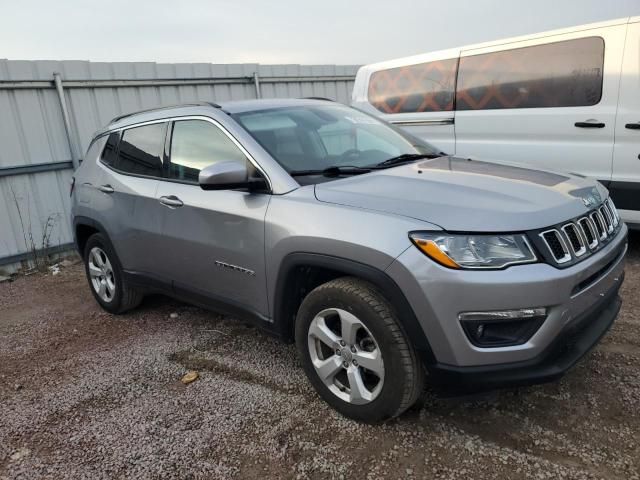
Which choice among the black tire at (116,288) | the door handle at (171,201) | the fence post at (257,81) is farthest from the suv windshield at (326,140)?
the fence post at (257,81)

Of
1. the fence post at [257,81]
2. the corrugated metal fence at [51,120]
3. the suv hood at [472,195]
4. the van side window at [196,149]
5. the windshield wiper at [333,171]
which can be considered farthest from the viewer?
the fence post at [257,81]

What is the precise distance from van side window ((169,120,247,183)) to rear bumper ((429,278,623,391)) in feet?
5.40

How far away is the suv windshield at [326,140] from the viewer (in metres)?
3.04

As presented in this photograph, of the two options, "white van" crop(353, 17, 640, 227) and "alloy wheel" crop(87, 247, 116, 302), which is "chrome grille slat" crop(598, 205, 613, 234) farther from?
"alloy wheel" crop(87, 247, 116, 302)

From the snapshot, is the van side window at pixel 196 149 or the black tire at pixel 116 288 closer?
the van side window at pixel 196 149

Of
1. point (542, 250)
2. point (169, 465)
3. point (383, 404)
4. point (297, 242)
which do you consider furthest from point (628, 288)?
point (169, 465)

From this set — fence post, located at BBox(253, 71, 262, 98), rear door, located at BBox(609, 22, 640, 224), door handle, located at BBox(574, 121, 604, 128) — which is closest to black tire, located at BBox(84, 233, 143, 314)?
door handle, located at BBox(574, 121, 604, 128)

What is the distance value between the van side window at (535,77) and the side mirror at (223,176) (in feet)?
11.5

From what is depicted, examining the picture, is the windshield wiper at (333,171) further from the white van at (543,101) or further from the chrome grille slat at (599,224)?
the white van at (543,101)

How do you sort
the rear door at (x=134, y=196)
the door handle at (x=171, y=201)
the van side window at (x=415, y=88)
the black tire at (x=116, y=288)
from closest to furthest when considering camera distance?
the door handle at (x=171, y=201) < the rear door at (x=134, y=196) < the black tire at (x=116, y=288) < the van side window at (x=415, y=88)

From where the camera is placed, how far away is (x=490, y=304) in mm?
2148

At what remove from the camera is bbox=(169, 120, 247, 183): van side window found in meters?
3.17

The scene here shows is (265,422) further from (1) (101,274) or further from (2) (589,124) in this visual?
(2) (589,124)

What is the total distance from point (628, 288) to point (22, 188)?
661 centimetres
